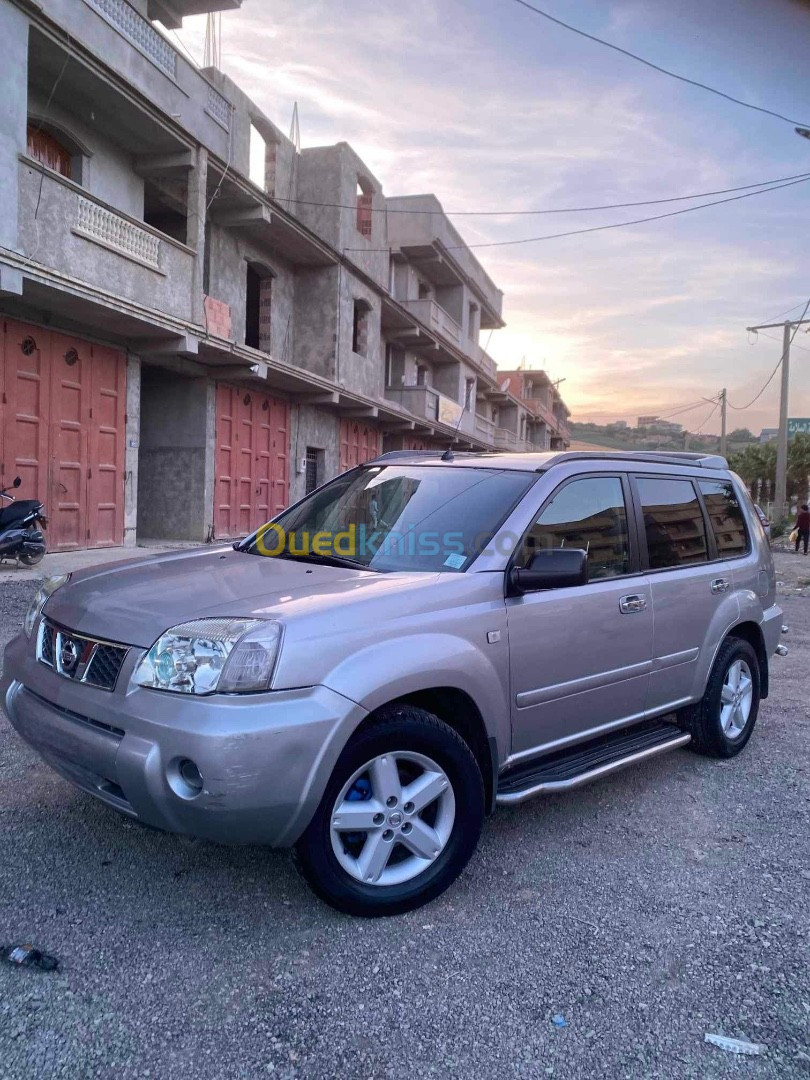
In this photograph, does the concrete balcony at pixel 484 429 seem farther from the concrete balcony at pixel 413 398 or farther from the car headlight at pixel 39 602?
the car headlight at pixel 39 602

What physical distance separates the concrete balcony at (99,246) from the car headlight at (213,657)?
820 centimetres

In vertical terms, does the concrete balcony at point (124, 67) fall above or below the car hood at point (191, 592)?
above

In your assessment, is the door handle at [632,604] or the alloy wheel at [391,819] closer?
the alloy wheel at [391,819]

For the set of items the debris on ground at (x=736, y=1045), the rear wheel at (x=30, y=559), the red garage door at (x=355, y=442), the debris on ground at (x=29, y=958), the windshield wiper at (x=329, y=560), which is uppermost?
the red garage door at (x=355, y=442)

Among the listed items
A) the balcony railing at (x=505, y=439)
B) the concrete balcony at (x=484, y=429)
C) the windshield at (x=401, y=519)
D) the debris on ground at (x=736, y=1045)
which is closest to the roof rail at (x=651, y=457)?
the windshield at (x=401, y=519)

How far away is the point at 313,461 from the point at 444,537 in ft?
54.8

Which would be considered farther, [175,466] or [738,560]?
[175,466]

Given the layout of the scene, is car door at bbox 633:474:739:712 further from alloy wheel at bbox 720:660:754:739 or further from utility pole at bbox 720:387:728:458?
utility pole at bbox 720:387:728:458

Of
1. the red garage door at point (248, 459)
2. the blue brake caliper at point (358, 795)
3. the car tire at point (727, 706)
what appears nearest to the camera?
the blue brake caliper at point (358, 795)

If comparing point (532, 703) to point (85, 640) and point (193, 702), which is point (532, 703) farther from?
point (85, 640)

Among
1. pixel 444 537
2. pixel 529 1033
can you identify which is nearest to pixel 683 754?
pixel 444 537

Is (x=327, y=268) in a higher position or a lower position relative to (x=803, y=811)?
higher

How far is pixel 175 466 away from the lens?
48.3 ft

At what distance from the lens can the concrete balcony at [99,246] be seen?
9258mm
